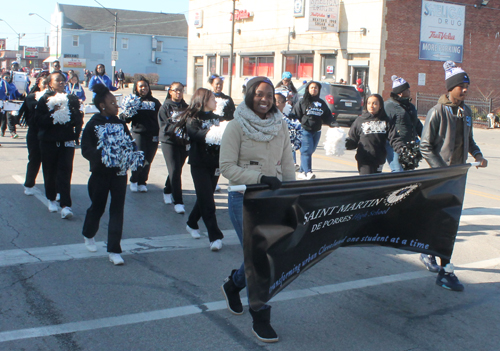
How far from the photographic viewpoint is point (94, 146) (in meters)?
5.44

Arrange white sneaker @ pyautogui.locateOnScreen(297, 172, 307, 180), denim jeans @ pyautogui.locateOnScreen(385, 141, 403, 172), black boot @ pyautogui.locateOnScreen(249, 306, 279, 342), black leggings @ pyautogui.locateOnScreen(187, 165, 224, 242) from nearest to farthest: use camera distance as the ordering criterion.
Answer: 1. black boot @ pyautogui.locateOnScreen(249, 306, 279, 342)
2. black leggings @ pyautogui.locateOnScreen(187, 165, 224, 242)
3. denim jeans @ pyautogui.locateOnScreen(385, 141, 403, 172)
4. white sneaker @ pyautogui.locateOnScreen(297, 172, 307, 180)

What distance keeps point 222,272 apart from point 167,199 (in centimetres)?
302

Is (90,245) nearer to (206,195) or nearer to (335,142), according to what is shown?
(206,195)

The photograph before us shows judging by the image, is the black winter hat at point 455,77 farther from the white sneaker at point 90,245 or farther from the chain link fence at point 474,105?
the chain link fence at point 474,105

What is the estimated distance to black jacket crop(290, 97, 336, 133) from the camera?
9937 mm

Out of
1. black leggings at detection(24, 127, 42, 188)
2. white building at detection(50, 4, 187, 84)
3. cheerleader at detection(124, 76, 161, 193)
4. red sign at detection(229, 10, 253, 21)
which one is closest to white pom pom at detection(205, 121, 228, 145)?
cheerleader at detection(124, 76, 161, 193)

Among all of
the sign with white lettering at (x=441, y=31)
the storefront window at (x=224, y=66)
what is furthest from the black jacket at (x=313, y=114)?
the storefront window at (x=224, y=66)

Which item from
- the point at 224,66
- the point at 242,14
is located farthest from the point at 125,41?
the point at 242,14

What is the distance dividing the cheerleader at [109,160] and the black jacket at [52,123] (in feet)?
5.13

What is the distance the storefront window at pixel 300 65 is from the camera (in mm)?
35062

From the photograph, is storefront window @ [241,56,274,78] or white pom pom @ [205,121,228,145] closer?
white pom pom @ [205,121,228,145]

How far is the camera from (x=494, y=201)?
29.2 ft

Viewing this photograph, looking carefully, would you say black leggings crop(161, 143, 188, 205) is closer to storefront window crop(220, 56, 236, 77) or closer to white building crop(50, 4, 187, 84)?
storefront window crop(220, 56, 236, 77)

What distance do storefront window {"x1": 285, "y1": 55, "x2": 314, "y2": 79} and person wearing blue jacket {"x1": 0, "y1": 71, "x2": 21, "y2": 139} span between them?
72.4 ft
